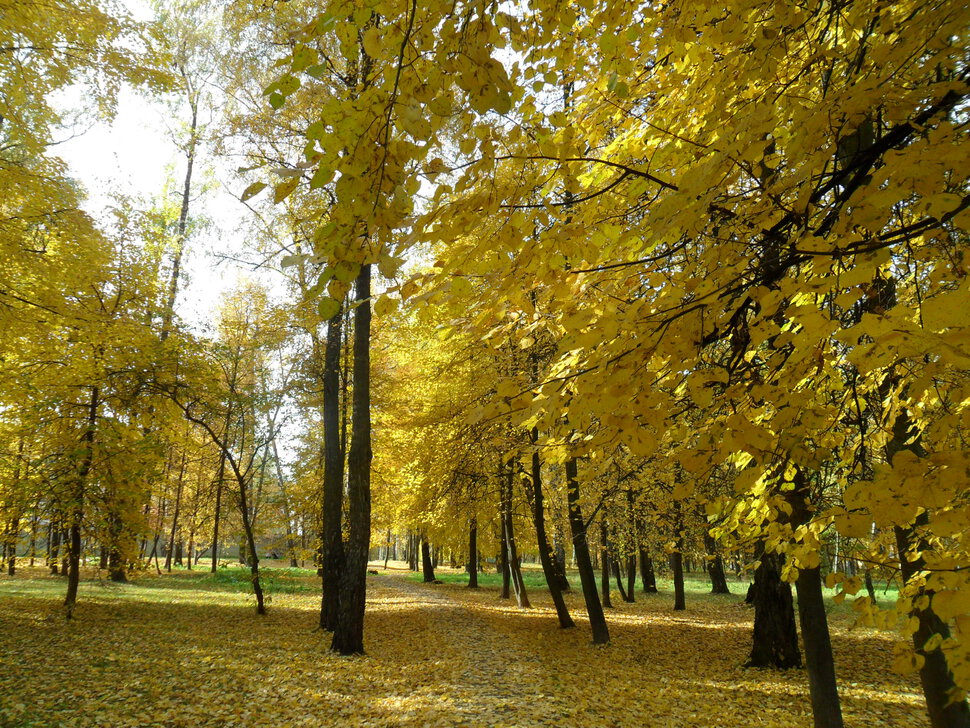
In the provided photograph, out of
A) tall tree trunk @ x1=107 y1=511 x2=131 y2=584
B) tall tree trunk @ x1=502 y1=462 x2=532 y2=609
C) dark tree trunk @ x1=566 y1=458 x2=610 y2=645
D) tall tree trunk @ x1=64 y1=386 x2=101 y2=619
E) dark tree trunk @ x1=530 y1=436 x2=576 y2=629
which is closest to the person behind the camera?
tall tree trunk @ x1=64 y1=386 x2=101 y2=619

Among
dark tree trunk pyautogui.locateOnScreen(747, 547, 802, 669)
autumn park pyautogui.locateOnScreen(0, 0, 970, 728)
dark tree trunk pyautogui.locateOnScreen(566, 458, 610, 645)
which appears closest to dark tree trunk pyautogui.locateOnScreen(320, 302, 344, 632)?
autumn park pyautogui.locateOnScreen(0, 0, 970, 728)

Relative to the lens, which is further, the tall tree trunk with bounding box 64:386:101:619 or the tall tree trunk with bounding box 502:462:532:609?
the tall tree trunk with bounding box 502:462:532:609

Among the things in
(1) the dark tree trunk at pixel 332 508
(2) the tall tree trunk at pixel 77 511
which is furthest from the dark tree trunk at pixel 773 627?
(2) the tall tree trunk at pixel 77 511

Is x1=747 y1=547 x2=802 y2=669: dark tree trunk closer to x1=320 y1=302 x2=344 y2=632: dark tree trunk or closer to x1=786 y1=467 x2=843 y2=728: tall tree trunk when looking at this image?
x1=786 y1=467 x2=843 y2=728: tall tree trunk

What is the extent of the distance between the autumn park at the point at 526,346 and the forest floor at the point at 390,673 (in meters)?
0.08

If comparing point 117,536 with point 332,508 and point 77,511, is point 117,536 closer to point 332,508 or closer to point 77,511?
point 77,511

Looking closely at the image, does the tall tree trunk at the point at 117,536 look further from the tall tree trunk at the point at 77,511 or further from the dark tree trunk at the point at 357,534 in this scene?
the dark tree trunk at the point at 357,534

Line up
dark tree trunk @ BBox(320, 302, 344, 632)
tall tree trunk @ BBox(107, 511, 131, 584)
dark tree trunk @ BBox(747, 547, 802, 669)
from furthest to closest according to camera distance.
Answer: dark tree trunk @ BBox(320, 302, 344, 632) < tall tree trunk @ BBox(107, 511, 131, 584) < dark tree trunk @ BBox(747, 547, 802, 669)

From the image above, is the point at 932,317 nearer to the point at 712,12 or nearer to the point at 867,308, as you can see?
the point at 712,12

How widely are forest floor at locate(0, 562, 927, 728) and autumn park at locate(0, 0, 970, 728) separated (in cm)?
8

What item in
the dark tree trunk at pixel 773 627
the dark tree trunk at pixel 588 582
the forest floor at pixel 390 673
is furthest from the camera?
the dark tree trunk at pixel 588 582

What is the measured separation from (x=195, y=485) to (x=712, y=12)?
23.0 m

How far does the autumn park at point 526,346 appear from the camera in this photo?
1404 mm

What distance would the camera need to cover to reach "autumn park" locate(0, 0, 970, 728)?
4.61ft
